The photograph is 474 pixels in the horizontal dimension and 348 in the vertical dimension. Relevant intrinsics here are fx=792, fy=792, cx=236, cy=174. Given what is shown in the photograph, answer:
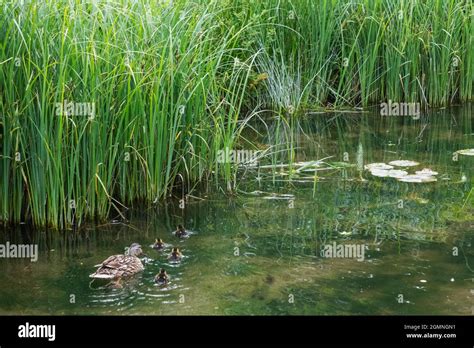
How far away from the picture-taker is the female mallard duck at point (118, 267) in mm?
5457

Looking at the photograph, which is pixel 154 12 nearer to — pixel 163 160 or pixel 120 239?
pixel 163 160

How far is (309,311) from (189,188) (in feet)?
8.78

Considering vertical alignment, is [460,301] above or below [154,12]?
below

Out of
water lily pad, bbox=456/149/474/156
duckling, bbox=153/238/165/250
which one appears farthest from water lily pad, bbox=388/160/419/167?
duckling, bbox=153/238/165/250

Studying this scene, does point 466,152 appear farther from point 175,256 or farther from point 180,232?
point 175,256

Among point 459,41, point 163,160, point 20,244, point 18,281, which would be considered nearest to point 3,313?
point 18,281

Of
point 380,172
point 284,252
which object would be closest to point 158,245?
point 284,252

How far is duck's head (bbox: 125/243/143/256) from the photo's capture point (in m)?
5.89

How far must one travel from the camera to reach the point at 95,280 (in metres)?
5.53

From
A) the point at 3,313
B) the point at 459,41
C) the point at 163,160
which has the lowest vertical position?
the point at 3,313

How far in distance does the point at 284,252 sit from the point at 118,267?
1304mm

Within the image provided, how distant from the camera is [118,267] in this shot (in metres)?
5.47

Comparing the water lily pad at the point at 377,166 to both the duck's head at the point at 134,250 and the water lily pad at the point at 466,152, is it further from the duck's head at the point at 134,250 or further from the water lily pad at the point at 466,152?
the duck's head at the point at 134,250

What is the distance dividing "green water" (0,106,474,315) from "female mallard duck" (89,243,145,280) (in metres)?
0.07
